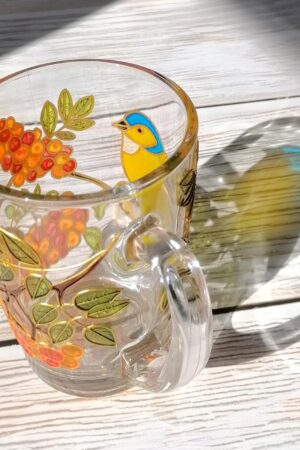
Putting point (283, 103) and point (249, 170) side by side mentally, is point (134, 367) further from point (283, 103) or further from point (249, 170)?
point (283, 103)

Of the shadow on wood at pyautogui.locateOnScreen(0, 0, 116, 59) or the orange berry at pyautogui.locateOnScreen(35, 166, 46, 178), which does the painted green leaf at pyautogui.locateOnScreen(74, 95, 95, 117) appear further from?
the shadow on wood at pyautogui.locateOnScreen(0, 0, 116, 59)

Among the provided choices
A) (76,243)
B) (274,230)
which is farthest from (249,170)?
(76,243)

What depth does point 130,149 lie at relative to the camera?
51 centimetres

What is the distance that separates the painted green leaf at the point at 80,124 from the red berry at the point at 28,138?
0.04m

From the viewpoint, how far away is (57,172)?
53 centimetres

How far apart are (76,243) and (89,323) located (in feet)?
0.16

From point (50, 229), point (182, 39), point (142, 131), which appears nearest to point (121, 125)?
point (142, 131)

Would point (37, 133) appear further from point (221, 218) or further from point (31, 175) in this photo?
point (221, 218)

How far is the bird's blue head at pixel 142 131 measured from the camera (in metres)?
0.48

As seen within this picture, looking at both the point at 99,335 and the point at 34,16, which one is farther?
the point at 34,16

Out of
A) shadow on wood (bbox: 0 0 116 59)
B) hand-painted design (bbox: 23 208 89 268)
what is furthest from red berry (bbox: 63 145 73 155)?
shadow on wood (bbox: 0 0 116 59)

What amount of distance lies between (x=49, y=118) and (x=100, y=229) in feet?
0.45

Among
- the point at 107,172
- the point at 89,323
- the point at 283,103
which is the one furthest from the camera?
the point at 283,103

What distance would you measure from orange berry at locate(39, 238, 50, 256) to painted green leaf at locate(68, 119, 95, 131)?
0.12 meters
